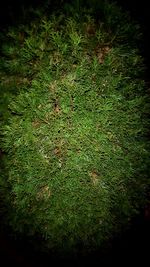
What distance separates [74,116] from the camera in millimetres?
1886

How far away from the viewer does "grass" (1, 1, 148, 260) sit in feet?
6.13

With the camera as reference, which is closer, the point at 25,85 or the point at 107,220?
the point at 25,85

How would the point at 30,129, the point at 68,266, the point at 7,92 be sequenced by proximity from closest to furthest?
the point at 30,129
the point at 7,92
the point at 68,266

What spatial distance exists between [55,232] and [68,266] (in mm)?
800

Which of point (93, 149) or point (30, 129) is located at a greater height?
point (30, 129)

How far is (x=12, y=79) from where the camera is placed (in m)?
2.04

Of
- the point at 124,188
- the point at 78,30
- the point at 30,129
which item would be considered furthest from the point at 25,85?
the point at 124,188

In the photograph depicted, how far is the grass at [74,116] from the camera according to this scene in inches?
73.5

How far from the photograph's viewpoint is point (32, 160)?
1964 mm

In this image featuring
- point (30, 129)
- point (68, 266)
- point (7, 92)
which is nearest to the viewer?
point (30, 129)

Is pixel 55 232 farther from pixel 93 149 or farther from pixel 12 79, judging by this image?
pixel 12 79

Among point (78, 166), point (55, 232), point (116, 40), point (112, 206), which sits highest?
point (116, 40)

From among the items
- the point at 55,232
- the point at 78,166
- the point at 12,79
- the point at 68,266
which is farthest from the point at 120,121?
the point at 68,266

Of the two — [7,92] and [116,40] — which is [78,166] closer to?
[7,92]
